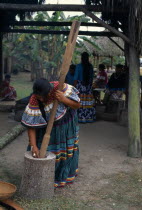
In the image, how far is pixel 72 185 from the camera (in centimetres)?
429

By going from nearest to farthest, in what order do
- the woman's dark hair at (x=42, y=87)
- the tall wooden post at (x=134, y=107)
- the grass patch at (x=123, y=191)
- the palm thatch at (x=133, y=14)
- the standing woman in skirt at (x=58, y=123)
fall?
the woman's dark hair at (x=42, y=87), the standing woman in skirt at (x=58, y=123), the grass patch at (x=123, y=191), the palm thatch at (x=133, y=14), the tall wooden post at (x=134, y=107)

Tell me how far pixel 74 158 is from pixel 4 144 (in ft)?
6.88

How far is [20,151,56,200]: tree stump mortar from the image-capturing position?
12.1 ft

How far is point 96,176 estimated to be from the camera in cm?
470

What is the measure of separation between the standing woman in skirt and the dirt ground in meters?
0.28

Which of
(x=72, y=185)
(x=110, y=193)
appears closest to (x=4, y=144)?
(x=72, y=185)

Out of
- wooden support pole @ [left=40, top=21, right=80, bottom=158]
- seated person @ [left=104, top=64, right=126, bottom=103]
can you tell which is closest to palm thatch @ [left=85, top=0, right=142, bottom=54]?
wooden support pole @ [left=40, top=21, right=80, bottom=158]

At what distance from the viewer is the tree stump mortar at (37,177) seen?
369 cm

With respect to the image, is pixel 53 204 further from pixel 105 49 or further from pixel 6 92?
pixel 105 49

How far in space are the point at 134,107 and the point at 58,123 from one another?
205cm

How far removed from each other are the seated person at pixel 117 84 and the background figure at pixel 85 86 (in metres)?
1.01

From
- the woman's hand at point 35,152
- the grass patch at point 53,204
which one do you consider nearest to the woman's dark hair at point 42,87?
the woman's hand at point 35,152

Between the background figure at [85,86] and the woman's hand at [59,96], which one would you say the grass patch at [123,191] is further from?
the background figure at [85,86]

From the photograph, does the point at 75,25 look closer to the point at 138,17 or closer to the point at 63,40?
the point at 138,17
